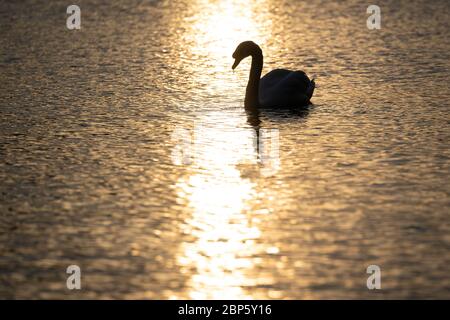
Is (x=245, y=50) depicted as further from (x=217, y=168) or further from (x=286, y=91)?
(x=217, y=168)

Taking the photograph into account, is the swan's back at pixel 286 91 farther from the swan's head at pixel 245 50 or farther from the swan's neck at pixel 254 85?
the swan's head at pixel 245 50

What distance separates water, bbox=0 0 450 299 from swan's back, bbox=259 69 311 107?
0.30 meters

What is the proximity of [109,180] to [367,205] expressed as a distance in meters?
2.98

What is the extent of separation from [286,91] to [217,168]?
4342 millimetres

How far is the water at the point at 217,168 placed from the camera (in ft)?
31.6

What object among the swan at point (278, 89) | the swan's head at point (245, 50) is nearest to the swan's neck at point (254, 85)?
the swan at point (278, 89)

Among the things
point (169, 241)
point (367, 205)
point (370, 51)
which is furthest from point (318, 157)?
point (370, 51)

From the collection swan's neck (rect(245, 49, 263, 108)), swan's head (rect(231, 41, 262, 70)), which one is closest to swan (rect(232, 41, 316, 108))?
swan's neck (rect(245, 49, 263, 108))

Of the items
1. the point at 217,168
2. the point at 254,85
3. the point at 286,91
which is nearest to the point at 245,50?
the point at 254,85

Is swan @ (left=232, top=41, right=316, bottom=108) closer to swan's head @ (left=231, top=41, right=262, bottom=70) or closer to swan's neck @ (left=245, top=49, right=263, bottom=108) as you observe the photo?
swan's neck @ (left=245, top=49, right=263, bottom=108)

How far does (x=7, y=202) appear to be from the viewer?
1179 centimetres

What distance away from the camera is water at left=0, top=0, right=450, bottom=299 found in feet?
31.6

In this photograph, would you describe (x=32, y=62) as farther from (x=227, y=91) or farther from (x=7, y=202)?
(x=7, y=202)
